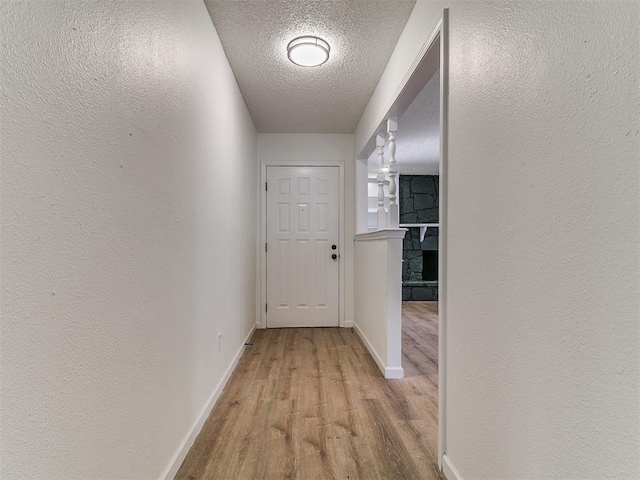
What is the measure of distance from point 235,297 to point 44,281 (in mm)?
2009

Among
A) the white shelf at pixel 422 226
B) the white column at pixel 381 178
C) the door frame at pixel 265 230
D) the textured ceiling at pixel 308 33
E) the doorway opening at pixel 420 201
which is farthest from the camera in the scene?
the white shelf at pixel 422 226

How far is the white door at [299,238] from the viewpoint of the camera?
12.8 feet

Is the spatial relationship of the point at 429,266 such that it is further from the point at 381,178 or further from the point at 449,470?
the point at 449,470

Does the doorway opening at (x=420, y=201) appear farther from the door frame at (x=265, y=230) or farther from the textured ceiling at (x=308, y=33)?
the textured ceiling at (x=308, y=33)

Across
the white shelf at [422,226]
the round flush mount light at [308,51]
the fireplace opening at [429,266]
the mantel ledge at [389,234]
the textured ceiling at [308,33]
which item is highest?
the textured ceiling at [308,33]

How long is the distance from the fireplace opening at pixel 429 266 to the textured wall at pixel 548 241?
5.26 m

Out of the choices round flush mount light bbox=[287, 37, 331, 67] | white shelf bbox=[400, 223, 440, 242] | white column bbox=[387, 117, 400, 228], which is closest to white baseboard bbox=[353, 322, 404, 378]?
white column bbox=[387, 117, 400, 228]

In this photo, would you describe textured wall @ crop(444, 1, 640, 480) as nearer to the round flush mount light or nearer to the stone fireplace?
the round flush mount light

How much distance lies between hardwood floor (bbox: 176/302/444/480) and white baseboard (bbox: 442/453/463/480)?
47 millimetres

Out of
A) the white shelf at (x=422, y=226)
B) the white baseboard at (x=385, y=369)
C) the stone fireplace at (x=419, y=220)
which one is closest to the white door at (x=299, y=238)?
the white baseboard at (x=385, y=369)

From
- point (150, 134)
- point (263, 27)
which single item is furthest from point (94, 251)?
point (263, 27)

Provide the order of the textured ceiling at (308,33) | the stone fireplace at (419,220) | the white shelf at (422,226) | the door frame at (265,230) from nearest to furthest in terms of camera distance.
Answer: the textured ceiling at (308,33)
the door frame at (265,230)
the white shelf at (422,226)
the stone fireplace at (419,220)

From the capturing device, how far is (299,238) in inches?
154

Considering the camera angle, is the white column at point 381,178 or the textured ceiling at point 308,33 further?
the white column at point 381,178
